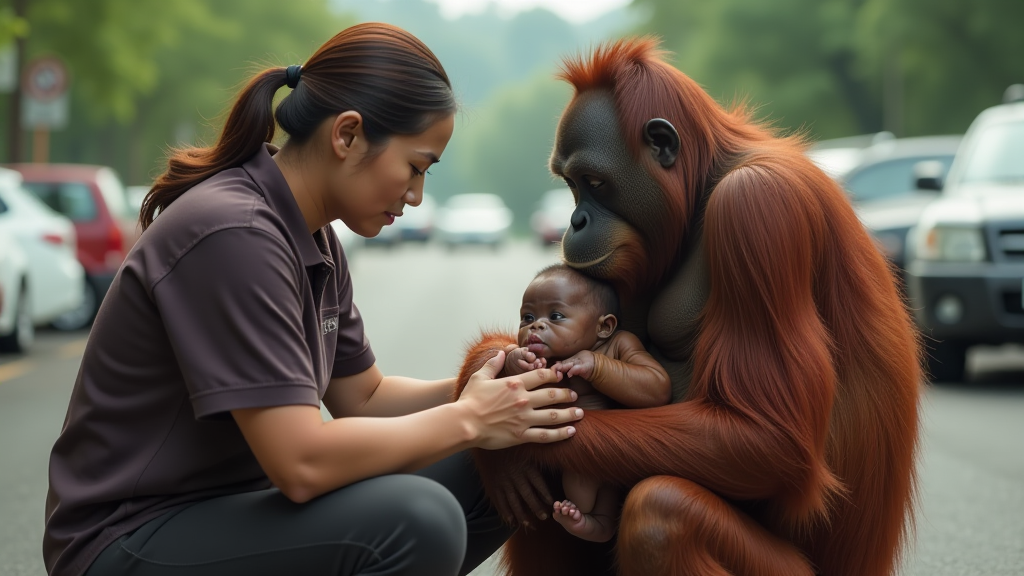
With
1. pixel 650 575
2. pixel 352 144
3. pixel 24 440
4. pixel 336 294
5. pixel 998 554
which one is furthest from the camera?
pixel 24 440

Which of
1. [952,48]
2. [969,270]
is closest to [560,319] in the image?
[969,270]

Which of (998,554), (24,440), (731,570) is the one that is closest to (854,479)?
(731,570)

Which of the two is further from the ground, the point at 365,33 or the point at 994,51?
the point at 994,51

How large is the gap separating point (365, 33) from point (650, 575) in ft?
4.60

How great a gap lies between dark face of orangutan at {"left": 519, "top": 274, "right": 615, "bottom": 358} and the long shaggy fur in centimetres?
18

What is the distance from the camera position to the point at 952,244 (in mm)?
8594

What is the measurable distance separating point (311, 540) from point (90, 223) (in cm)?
1152

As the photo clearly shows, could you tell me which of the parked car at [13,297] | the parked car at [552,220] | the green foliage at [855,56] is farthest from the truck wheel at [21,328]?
the parked car at [552,220]

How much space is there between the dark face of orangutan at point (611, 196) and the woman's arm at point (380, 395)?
0.78 m

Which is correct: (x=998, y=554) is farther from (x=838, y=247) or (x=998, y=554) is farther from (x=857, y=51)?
(x=857, y=51)

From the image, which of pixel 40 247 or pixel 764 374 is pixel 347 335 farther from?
pixel 40 247

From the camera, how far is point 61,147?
3738cm

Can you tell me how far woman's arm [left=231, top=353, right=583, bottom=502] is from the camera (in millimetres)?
2672

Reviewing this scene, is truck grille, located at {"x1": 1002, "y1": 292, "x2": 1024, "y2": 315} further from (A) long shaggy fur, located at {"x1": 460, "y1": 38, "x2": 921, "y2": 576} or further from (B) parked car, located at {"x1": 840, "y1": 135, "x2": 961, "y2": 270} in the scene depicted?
(A) long shaggy fur, located at {"x1": 460, "y1": 38, "x2": 921, "y2": 576}
